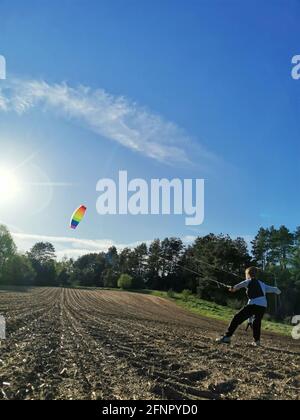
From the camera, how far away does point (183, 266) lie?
167ft

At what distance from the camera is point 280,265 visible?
8675 centimetres

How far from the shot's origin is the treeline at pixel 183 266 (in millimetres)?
76438

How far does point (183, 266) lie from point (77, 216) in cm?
2158

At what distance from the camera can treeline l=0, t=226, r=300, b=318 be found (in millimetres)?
76438

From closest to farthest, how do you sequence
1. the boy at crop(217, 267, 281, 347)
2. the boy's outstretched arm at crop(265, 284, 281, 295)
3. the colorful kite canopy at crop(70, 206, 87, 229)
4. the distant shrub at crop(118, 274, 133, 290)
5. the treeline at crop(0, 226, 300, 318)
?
1. the boy at crop(217, 267, 281, 347)
2. the boy's outstretched arm at crop(265, 284, 281, 295)
3. the colorful kite canopy at crop(70, 206, 87, 229)
4. the treeline at crop(0, 226, 300, 318)
5. the distant shrub at crop(118, 274, 133, 290)

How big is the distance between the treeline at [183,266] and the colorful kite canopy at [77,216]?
15.6 metres

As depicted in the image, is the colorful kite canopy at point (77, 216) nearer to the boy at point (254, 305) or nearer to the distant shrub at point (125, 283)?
the boy at point (254, 305)

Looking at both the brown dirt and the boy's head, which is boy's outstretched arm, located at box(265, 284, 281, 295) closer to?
the boy's head

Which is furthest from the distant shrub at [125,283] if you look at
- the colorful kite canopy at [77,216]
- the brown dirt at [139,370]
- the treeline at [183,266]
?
the brown dirt at [139,370]

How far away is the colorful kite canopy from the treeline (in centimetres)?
1558

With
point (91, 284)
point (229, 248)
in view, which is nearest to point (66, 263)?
point (91, 284)

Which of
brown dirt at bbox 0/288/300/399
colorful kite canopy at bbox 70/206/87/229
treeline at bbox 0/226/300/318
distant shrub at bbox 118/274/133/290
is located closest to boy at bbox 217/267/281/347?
brown dirt at bbox 0/288/300/399
